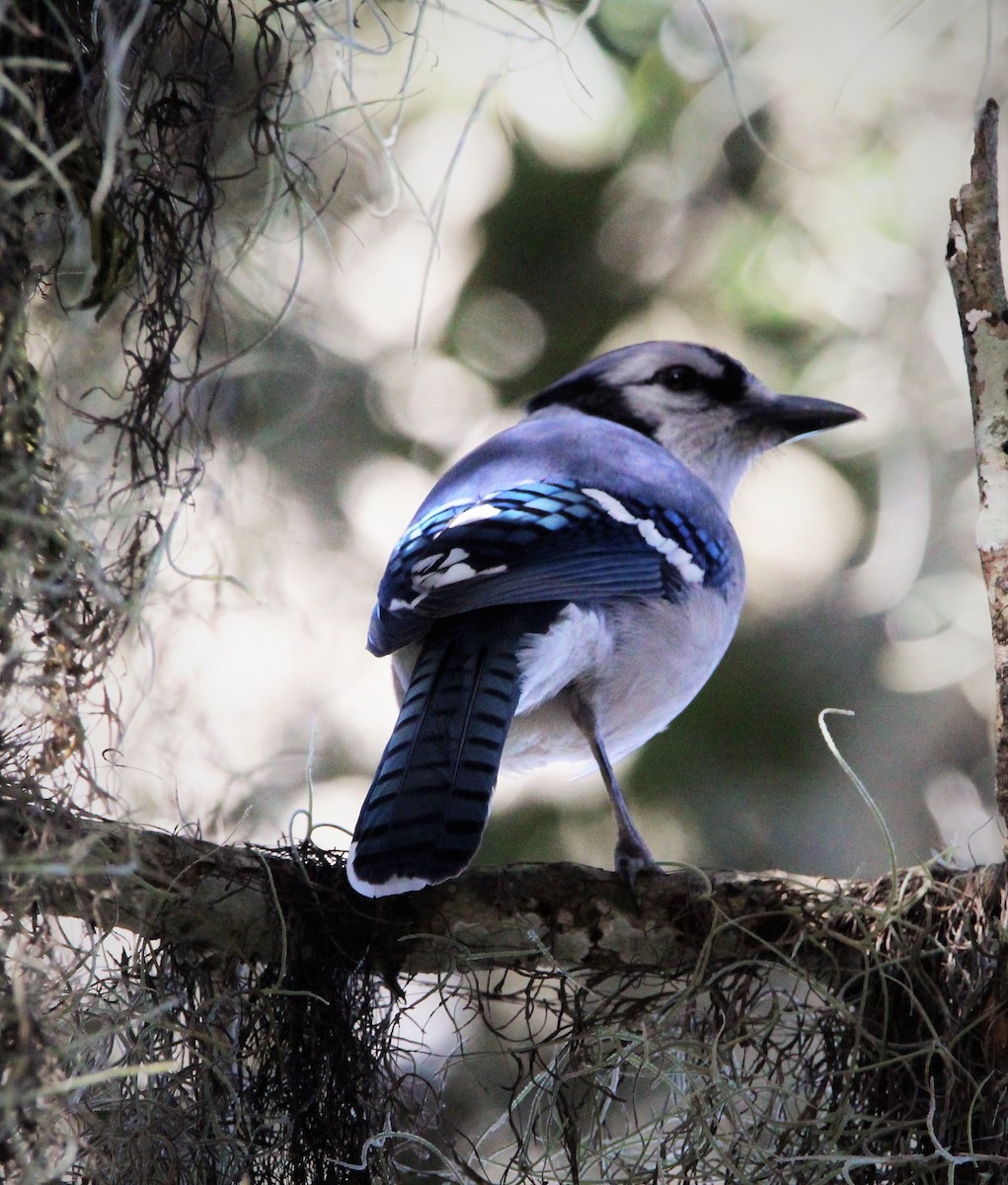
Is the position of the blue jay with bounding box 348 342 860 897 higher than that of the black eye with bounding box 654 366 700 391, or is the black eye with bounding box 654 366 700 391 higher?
the black eye with bounding box 654 366 700 391

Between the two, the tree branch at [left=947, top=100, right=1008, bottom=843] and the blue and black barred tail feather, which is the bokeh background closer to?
the blue and black barred tail feather

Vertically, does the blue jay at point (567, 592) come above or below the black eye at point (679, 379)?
below

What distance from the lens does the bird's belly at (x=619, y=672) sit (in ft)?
8.79

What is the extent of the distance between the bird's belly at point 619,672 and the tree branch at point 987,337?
0.78m

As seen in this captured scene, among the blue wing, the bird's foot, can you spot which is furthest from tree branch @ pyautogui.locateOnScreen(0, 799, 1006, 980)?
the blue wing

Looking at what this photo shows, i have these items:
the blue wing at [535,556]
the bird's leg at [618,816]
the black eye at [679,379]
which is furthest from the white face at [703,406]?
the bird's leg at [618,816]

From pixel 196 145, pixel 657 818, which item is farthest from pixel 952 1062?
pixel 657 818

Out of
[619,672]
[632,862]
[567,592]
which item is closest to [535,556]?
[567,592]

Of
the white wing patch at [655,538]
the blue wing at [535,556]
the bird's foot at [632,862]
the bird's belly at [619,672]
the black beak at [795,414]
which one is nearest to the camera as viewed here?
the bird's foot at [632,862]

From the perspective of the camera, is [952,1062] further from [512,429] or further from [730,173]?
[730,173]

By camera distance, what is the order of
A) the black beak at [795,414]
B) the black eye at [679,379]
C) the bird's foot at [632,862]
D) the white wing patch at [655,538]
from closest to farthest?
the bird's foot at [632,862]
the white wing patch at [655,538]
the black beak at [795,414]
the black eye at [679,379]

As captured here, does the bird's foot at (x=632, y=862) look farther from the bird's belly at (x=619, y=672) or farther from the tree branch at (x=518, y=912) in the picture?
the bird's belly at (x=619, y=672)

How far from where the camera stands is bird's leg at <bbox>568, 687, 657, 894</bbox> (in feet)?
7.13

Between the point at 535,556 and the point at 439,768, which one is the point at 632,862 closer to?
the point at 439,768
